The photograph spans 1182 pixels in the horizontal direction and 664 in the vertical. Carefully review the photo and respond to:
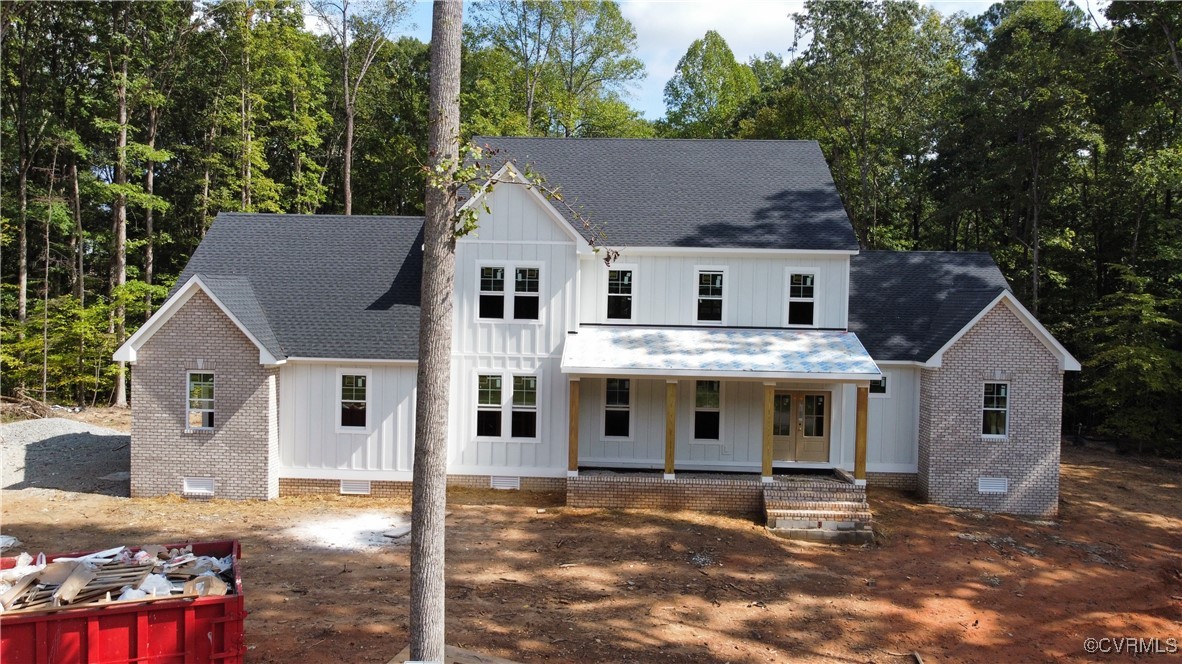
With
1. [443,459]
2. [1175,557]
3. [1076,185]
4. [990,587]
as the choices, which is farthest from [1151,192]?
[443,459]

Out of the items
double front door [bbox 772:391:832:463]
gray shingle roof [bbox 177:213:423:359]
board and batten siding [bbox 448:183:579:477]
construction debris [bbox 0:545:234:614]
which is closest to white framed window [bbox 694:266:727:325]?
double front door [bbox 772:391:832:463]

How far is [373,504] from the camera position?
684 inches

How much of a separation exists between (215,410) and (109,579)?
961cm

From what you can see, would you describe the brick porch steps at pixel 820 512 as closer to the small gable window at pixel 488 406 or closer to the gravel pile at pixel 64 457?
the small gable window at pixel 488 406

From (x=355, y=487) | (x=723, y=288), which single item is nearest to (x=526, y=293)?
(x=723, y=288)

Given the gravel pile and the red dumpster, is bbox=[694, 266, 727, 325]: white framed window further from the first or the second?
the gravel pile

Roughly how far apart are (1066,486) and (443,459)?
2047cm

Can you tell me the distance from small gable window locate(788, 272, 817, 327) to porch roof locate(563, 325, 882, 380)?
0.33m

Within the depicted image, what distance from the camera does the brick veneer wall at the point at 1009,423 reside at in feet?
59.2

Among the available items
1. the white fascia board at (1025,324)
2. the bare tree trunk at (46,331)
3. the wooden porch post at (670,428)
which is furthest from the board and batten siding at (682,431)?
the bare tree trunk at (46,331)

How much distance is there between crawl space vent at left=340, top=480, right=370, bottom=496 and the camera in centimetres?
1806

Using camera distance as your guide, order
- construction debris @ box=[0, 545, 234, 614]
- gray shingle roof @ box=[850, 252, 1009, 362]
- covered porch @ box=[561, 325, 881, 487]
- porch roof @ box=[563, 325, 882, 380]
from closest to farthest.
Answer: construction debris @ box=[0, 545, 234, 614], porch roof @ box=[563, 325, 882, 380], covered porch @ box=[561, 325, 881, 487], gray shingle roof @ box=[850, 252, 1009, 362]

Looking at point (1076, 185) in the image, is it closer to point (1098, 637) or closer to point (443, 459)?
point (1098, 637)

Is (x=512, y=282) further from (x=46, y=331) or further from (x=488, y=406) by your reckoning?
(x=46, y=331)
